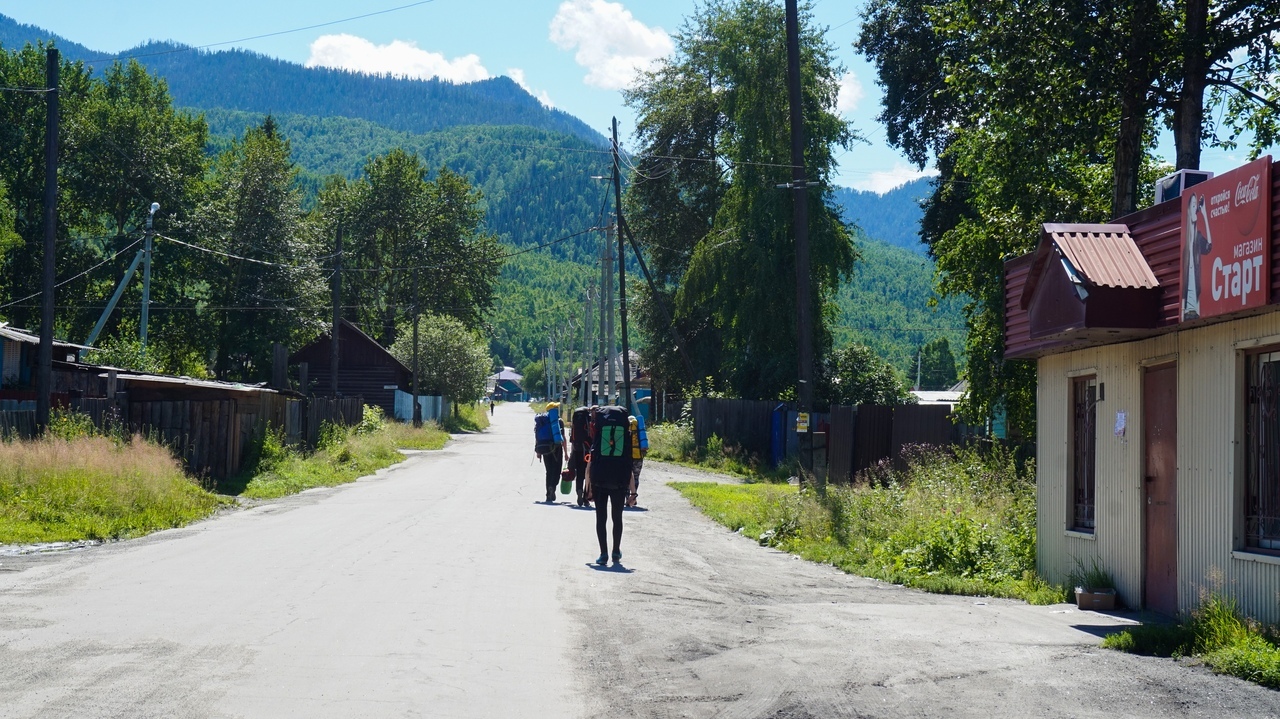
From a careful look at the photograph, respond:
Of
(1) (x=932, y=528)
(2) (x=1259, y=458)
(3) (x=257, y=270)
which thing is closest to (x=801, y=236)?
(1) (x=932, y=528)

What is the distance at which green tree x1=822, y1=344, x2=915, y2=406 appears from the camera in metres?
37.6

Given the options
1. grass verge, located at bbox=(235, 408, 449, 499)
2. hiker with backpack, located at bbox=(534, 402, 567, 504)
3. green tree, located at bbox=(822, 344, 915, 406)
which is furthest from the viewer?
green tree, located at bbox=(822, 344, 915, 406)

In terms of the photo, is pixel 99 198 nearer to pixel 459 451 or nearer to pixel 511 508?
pixel 459 451

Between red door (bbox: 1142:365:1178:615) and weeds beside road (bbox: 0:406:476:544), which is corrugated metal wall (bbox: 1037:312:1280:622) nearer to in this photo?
red door (bbox: 1142:365:1178:615)

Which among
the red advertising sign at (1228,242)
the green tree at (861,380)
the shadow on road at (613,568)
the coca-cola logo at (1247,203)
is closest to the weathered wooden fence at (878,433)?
the shadow on road at (613,568)

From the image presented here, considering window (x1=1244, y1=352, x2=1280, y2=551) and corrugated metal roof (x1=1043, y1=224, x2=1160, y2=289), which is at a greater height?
corrugated metal roof (x1=1043, y1=224, x2=1160, y2=289)

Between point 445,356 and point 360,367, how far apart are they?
8.77 metres

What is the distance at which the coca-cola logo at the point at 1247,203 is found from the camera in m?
8.34

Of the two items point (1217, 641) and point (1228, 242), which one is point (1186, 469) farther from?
point (1228, 242)

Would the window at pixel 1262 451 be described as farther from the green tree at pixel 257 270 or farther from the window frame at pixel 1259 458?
the green tree at pixel 257 270

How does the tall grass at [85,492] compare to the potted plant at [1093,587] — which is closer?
the potted plant at [1093,587]

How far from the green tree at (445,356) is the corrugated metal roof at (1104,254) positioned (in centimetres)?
6018

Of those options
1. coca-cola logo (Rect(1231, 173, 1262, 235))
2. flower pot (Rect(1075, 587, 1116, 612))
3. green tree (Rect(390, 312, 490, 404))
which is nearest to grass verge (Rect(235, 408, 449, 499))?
flower pot (Rect(1075, 587, 1116, 612))

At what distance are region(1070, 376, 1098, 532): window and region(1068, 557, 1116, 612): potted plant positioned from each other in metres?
0.48
